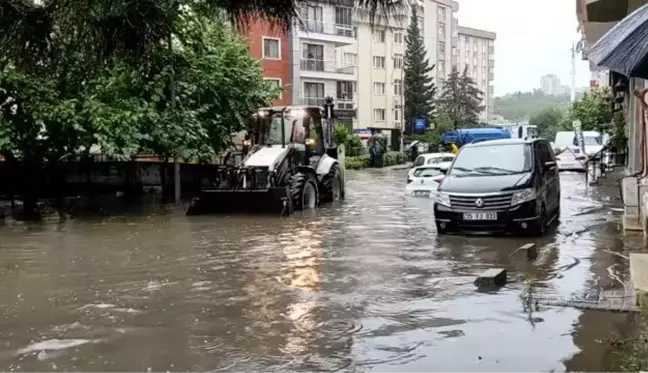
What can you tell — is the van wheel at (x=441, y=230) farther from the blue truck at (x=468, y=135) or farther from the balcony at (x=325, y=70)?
the balcony at (x=325, y=70)

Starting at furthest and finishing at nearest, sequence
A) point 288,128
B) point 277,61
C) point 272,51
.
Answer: point 277,61, point 272,51, point 288,128

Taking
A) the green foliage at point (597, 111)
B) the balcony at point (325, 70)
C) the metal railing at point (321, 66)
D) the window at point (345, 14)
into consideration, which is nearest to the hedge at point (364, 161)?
the balcony at point (325, 70)

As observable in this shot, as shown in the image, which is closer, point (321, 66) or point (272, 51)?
point (272, 51)

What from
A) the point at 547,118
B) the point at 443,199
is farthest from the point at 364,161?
the point at 547,118

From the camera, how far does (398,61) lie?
68375 millimetres

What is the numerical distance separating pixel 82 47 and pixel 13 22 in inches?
15.0

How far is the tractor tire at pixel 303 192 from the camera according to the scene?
18.5 m

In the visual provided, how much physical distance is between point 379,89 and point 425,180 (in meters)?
44.5

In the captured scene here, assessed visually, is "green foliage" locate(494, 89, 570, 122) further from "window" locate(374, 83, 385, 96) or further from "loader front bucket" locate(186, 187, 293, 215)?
"loader front bucket" locate(186, 187, 293, 215)

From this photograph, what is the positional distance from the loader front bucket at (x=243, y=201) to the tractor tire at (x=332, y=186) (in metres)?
2.79

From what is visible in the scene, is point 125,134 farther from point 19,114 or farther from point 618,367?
point 618,367

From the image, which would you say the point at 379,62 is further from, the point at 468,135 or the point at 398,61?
the point at 468,135

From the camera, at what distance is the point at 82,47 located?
14.3ft

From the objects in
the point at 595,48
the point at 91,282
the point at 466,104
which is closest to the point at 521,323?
the point at 595,48
